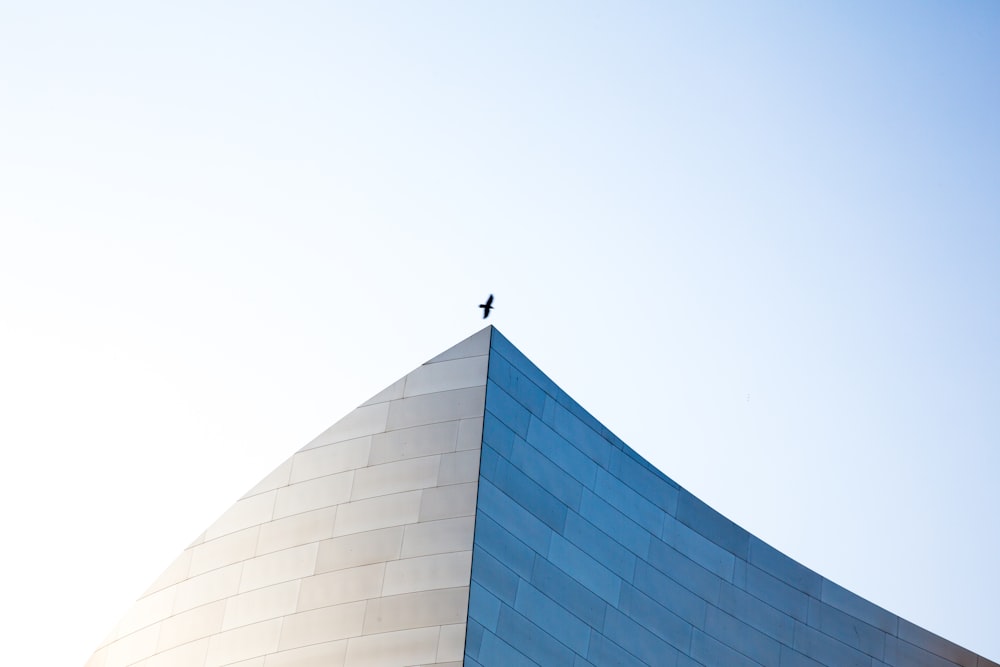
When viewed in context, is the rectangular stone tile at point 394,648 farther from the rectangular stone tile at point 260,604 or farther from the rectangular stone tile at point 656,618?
the rectangular stone tile at point 656,618

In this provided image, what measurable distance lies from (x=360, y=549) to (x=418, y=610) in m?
1.56

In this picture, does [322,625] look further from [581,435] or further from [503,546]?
[581,435]

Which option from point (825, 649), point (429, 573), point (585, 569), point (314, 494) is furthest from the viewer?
point (825, 649)

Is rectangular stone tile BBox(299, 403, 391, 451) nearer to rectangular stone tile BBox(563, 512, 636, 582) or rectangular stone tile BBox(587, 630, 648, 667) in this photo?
rectangular stone tile BBox(563, 512, 636, 582)

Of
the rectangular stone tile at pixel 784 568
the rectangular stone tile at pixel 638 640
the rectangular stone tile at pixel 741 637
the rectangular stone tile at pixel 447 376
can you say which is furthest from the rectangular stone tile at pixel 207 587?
the rectangular stone tile at pixel 784 568

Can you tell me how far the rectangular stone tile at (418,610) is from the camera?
1827 centimetres

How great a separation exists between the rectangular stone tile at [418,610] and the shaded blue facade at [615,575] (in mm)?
185

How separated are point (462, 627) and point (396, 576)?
137 cm

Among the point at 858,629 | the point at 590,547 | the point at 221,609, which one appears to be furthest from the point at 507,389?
the point at 858,629

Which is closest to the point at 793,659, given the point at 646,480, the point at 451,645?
the point at 646,480

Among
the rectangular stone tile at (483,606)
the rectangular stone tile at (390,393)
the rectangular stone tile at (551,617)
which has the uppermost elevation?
the rectangular stone tile at (390,393)

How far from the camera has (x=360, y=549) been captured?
1955cm

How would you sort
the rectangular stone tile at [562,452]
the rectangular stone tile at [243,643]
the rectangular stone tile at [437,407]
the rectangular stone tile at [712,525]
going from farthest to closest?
the rectangular stone tile at [712,525], the rectangular stone tile at [562,452], the rectangular stone tile at [437,407], the rectangular stone tile at [243,643]

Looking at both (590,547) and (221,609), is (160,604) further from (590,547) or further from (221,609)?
(590,547)
